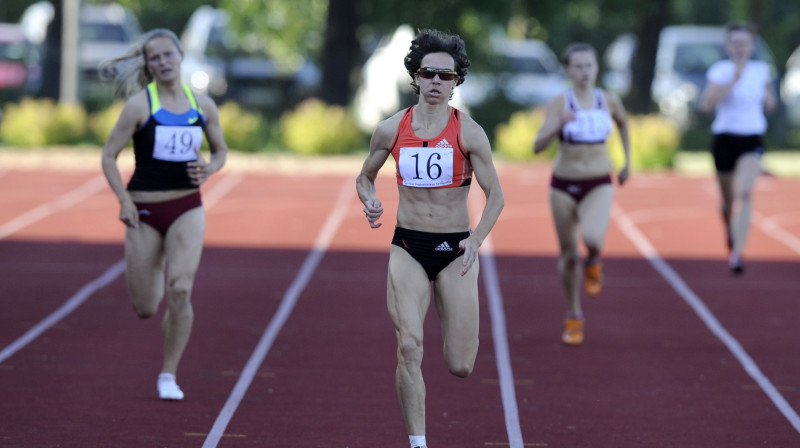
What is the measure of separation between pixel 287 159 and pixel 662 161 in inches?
278

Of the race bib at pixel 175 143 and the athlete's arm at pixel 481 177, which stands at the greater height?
the athlete's arm at pixel 481 177

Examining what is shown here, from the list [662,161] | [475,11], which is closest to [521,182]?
[662,161]

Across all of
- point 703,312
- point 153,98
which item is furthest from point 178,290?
point 703,312

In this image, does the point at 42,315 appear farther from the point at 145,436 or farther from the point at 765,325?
the point at 765,325

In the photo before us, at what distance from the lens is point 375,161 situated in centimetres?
689

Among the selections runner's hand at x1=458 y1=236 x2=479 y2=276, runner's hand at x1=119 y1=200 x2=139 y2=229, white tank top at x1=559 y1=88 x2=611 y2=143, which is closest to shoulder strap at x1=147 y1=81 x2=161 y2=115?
runner's hand at x1=119 y1=200 x2=139 y2=229

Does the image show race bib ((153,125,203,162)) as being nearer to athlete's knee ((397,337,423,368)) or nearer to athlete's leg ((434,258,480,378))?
athlete's leg ((434,258,480,378))

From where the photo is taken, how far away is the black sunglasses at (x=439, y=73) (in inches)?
263

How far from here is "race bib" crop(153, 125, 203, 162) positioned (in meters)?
8.28

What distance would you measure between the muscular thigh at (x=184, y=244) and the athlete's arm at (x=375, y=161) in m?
1.63

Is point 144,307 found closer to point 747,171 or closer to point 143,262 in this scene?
point 143,262

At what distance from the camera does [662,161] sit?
2647 cm

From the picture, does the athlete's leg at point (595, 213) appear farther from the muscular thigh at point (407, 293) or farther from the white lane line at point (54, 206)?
the white lane line at point (54, 206)

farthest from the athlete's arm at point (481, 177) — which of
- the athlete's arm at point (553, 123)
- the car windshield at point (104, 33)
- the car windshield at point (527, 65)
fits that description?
the car windshield at point (104, 33)
